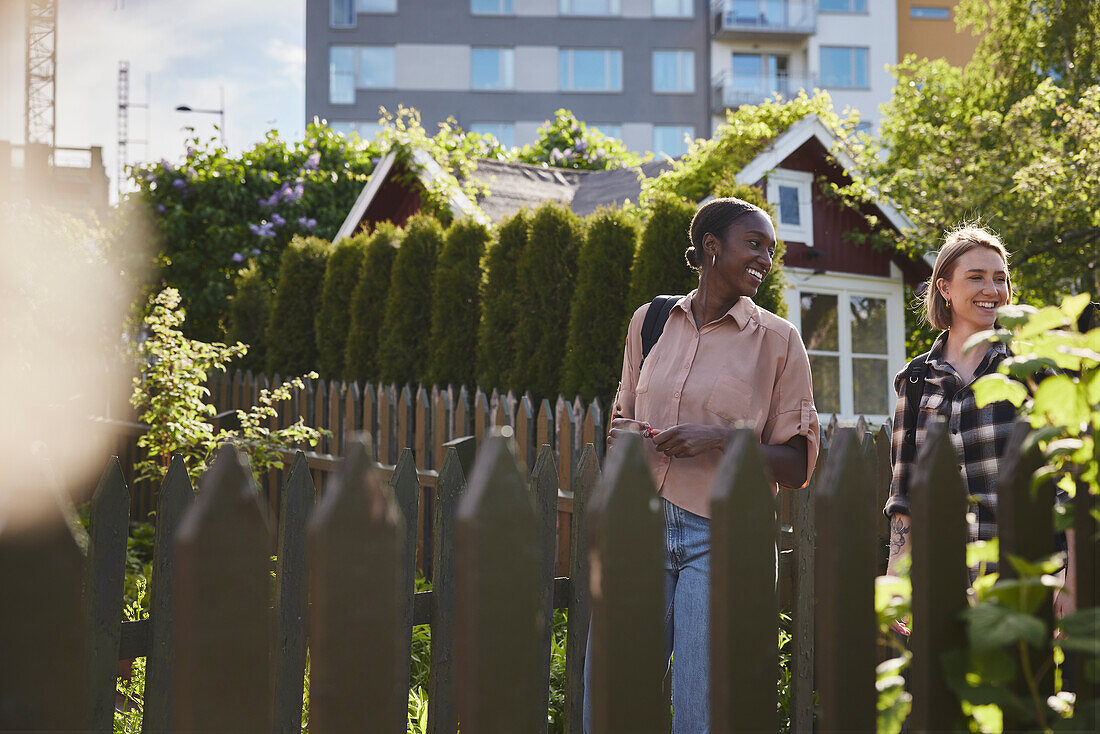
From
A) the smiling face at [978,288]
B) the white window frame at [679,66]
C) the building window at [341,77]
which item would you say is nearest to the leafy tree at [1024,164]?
the smiling face at [978,288]

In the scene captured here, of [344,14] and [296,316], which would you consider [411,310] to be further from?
[344,14]

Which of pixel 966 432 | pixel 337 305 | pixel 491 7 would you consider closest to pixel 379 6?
pixel 491 7

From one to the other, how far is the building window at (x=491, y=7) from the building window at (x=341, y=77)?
4.64 meters

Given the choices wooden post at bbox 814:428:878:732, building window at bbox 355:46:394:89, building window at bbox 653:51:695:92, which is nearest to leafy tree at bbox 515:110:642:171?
building window at bbox 653:51:695:92

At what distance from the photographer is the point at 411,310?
8.95 m

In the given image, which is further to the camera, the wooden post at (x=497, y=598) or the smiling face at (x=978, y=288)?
the smiling face at (x=978, y=288)

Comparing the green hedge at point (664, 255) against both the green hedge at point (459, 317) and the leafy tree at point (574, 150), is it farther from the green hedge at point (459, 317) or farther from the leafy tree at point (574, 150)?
the leafy tree at point (574, 150)

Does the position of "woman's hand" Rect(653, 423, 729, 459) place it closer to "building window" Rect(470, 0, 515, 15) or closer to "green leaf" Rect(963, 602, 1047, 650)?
A: "green leaf" Rect(963, 602, 1047, 650)

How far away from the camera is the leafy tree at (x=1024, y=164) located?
40.0 feet

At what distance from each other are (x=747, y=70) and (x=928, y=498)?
34415 mm

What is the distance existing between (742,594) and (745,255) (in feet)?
5.21

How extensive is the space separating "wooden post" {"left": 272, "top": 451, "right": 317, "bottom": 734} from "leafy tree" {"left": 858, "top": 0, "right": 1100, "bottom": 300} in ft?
26.9

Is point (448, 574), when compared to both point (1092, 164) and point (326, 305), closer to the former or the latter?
point (326, 305)

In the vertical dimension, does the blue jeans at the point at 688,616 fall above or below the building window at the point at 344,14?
below
